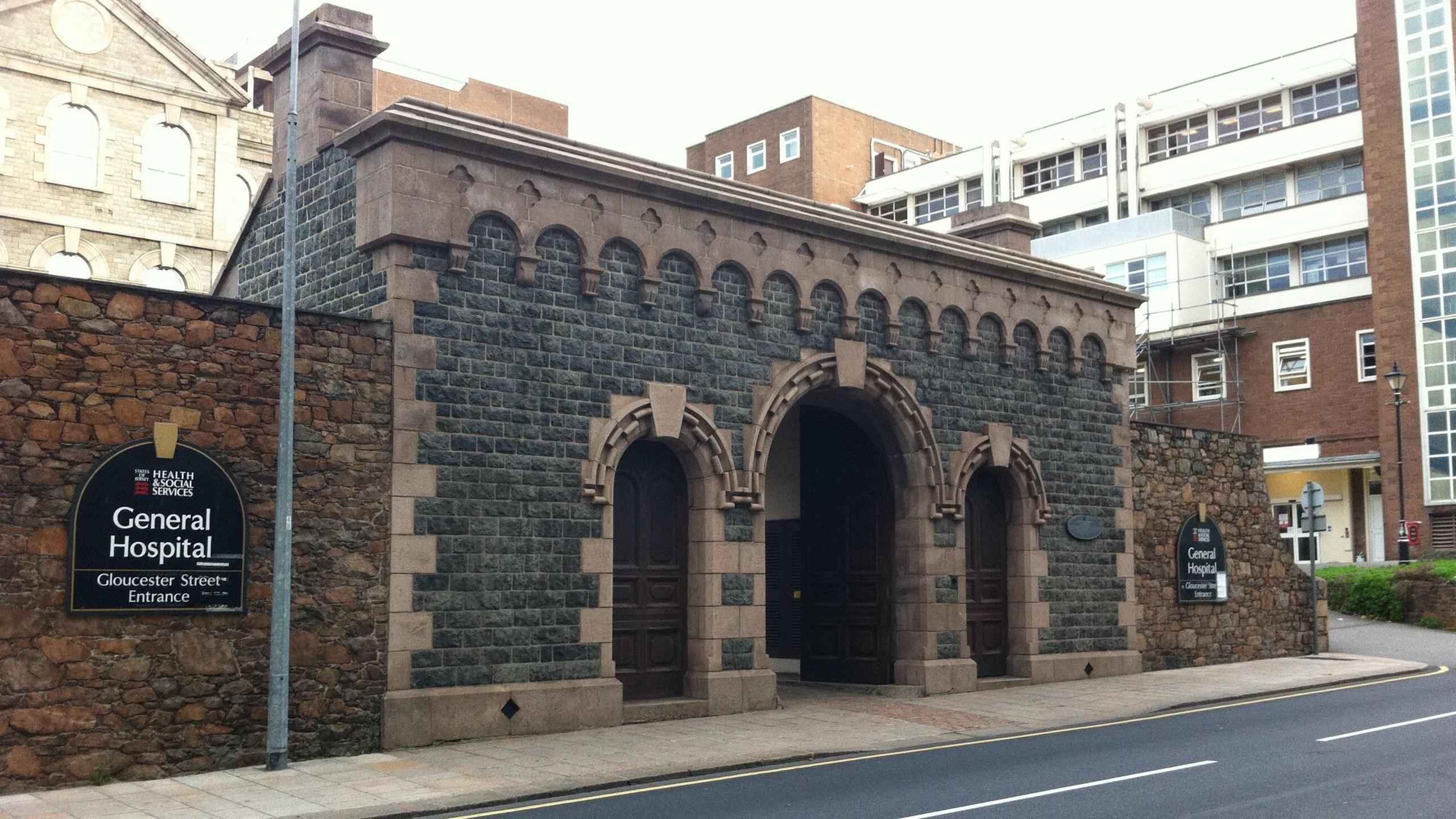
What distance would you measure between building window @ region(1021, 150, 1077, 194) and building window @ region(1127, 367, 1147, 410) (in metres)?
9.81

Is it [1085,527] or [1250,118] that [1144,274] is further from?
[1085,527]

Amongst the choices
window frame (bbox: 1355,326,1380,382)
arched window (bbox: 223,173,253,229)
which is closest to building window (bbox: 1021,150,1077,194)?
window frame (bbox: 1355,326,1380,382)

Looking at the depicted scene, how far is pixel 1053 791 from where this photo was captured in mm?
10492

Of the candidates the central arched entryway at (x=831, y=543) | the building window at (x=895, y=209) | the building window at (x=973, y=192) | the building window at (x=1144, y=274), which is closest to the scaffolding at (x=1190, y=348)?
the building window at (x=1144, y=274)

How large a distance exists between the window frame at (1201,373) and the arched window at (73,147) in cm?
3659

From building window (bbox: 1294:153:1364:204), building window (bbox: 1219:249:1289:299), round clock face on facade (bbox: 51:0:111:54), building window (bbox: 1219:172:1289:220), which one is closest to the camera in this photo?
round clock face on facade (bbox: 51:0:111:54)

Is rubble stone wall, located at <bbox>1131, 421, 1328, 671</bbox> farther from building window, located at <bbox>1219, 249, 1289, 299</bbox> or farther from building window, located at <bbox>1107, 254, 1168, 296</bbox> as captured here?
building window, located at <bbox>1219, 249, 1289, 299</bbox>

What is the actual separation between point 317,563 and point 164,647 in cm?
159

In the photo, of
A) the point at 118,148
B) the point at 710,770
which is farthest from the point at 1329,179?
the point at 710,770

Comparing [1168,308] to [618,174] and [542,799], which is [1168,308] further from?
[542,799]

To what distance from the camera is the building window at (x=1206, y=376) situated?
1916 inches

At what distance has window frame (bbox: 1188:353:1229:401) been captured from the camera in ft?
158

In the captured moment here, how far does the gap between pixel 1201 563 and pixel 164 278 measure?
27.9 metres

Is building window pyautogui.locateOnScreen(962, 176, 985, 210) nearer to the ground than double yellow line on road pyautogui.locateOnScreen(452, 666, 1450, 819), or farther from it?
farther from it
